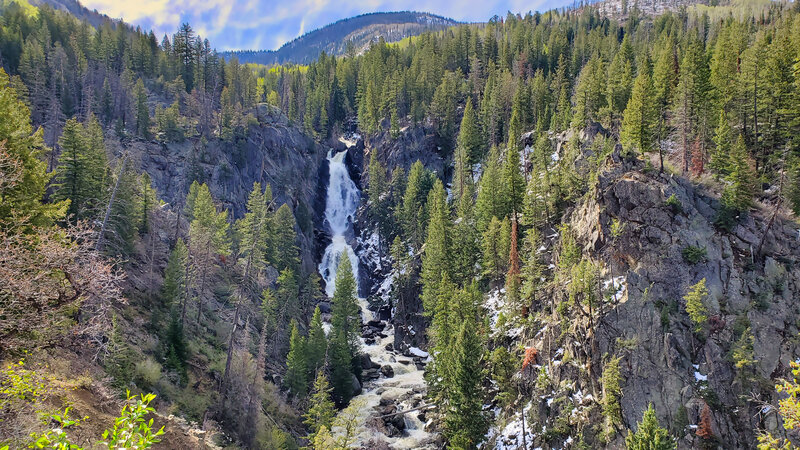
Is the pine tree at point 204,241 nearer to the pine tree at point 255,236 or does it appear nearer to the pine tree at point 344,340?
the pine tree at point 255,236

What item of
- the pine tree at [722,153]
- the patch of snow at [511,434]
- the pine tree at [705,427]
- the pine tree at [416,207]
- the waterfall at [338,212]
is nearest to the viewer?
the pine tree at [705,427]

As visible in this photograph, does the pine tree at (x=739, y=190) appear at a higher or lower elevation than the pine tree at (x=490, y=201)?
higher

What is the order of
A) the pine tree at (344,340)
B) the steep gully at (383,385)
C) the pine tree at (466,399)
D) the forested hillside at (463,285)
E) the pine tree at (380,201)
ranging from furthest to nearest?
1. the pine tree at (380,201)
2. the pine tree at (344,340)
3. the steep gully at (383,385)
4. the pine tree at (466,399)
5. the forested hillside at (463,285)

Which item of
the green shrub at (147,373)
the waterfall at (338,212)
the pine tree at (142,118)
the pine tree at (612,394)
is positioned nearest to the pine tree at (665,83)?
the pine tree at (612,394)

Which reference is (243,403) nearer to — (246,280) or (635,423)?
(246,280)

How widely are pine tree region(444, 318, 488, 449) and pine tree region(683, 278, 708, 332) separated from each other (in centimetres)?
1840

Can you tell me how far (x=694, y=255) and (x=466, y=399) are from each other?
2444cm

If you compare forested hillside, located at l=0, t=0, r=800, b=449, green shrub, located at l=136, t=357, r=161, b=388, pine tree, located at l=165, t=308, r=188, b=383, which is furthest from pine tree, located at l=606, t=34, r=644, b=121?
green shrub, located at l=136, t=357, r=161, b=388

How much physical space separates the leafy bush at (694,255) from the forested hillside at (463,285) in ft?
2.32

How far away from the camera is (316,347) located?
48.3 meters

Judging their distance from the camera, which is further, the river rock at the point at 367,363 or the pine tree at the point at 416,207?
the pine tree at the point at 416,207

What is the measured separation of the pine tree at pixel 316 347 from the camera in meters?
47.4

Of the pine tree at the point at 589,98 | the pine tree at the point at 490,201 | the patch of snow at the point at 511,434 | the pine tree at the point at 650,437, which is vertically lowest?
the patch of snow at the point at 511,434

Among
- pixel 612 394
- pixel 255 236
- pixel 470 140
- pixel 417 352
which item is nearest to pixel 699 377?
pixel 612 394
